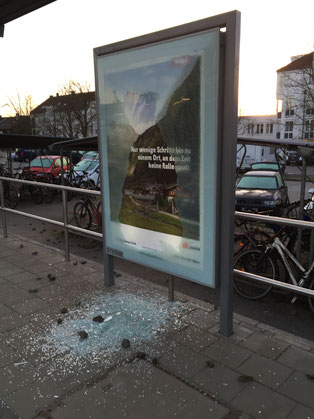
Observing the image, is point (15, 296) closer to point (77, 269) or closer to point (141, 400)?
point (77, 269)

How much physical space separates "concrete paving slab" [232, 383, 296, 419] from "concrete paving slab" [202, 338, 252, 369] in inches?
11.9

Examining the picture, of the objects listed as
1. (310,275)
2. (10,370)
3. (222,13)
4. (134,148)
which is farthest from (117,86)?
(310,275)

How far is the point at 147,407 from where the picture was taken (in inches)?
89.6

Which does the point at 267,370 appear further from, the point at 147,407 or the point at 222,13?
the point at 222,13

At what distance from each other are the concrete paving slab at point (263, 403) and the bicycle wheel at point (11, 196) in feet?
29.5

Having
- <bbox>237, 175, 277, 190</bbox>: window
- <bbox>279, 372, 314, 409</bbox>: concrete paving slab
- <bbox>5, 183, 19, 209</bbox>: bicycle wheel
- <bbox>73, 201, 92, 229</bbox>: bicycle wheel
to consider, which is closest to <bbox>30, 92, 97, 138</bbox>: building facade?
<bbox>5, 183, 19, 209</bbox>: bicycle wheel

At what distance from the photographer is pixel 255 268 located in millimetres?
4656

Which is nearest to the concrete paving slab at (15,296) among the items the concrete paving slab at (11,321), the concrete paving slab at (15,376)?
the concrete paving slab at (11,321)

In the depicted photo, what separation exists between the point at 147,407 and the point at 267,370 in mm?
935

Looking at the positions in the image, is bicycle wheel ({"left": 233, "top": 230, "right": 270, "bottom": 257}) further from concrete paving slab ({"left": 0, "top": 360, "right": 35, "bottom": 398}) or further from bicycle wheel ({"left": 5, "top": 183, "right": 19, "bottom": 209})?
bicycle wheel ({"left": 5, "top": 183, "right": 19, "bottom": 209})

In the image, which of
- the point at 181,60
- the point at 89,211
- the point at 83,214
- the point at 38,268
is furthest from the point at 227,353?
the point at 89,211

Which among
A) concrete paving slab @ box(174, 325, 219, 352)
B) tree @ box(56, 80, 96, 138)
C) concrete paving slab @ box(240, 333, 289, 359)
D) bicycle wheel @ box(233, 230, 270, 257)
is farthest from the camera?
tree @ box(56, 80, 96, 138)

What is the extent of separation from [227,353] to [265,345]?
355mm

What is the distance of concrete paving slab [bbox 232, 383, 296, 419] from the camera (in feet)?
7.25
